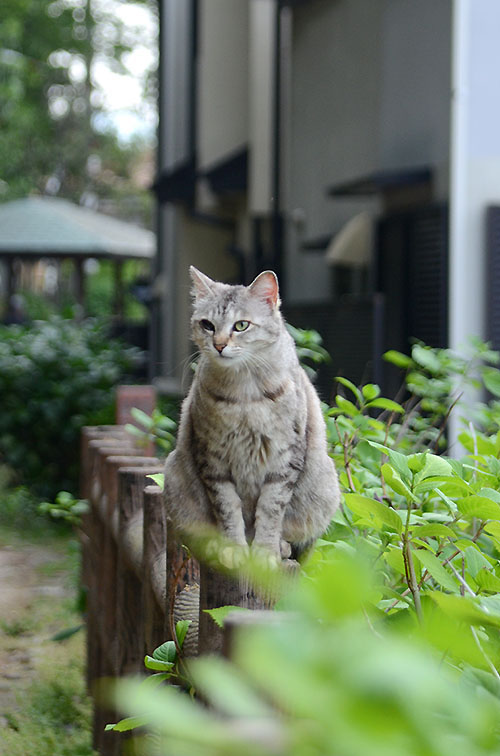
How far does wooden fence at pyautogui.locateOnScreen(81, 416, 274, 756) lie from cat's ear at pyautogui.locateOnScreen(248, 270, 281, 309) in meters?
0.57

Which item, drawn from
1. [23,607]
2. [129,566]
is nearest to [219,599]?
[129,566]

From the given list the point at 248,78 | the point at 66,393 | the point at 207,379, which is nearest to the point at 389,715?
the point at 207,379

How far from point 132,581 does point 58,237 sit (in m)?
19.2

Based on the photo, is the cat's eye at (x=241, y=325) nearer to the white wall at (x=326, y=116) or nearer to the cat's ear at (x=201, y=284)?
the cat's ear at (x=201, y=284)

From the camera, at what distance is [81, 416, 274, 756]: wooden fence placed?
1.83m

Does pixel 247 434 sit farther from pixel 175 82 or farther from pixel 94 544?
pixel 175 82

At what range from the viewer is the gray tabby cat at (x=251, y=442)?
2.20 m

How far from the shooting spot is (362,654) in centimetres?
51

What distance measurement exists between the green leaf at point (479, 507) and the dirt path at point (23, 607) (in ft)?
9.76

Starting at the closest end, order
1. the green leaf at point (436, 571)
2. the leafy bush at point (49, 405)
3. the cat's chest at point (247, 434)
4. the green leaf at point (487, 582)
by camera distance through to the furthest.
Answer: the green leaf at point (436, 571), the green leaf at point (487, 582), the cat's chest at point (247, 434), the leafy bush at point (49, 405)

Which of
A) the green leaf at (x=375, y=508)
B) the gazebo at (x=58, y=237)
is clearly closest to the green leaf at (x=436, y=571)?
the green leaf at (x=375, y=508)

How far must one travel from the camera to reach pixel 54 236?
A: 21594 millimetres

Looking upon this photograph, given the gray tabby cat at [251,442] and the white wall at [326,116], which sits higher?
the white wall at [326,116]

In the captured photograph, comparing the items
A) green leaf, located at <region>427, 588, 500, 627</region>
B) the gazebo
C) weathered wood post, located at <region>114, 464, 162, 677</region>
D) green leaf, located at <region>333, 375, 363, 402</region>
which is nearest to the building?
weathered wood post, located at <region>114, 464, 162, 677</region>
